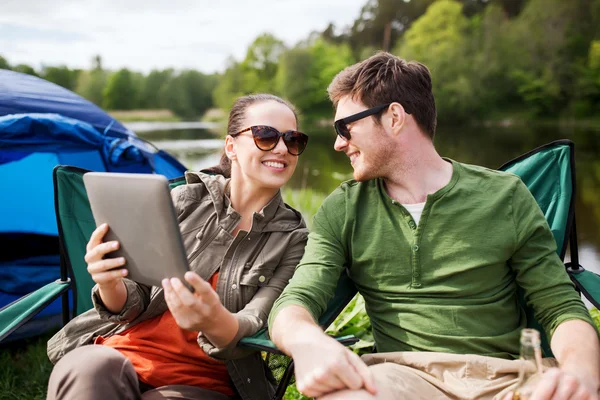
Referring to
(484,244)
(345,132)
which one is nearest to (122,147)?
(345,132)

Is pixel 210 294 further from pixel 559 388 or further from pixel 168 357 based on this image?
pixel 559 388

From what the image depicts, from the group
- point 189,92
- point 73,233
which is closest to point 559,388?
point 73,233

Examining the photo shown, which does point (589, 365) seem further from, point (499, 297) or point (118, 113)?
point (118, 113)

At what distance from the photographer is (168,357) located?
1939mm

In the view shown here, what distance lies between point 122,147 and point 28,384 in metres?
1.41

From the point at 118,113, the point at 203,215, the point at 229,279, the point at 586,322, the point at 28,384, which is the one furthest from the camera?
the point at 118,113

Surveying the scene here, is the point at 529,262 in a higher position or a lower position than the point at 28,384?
higher

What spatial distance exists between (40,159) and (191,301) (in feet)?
9.55

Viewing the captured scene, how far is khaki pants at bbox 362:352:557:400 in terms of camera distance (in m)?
1.67

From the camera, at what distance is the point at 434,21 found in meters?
44.1

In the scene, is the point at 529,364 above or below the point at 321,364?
above

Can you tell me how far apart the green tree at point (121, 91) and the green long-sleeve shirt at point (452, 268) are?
56.0m

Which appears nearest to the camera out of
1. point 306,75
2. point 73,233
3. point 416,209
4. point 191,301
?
point 191,301

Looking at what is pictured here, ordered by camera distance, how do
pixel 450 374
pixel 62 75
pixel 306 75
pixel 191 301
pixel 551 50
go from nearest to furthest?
1. pixel 191 301
2. pixel 450 374
3. pixel 551 50
4. pixel 306 75
5. pixel 62 75
